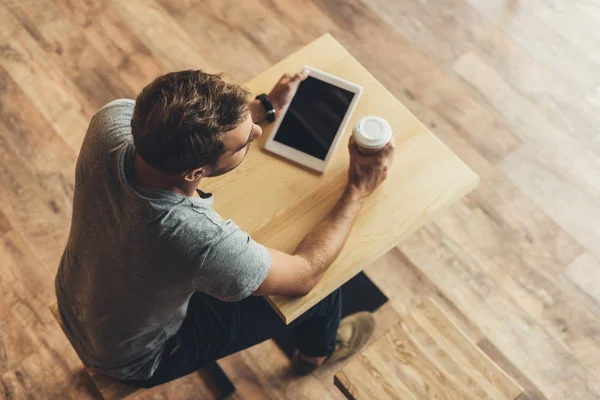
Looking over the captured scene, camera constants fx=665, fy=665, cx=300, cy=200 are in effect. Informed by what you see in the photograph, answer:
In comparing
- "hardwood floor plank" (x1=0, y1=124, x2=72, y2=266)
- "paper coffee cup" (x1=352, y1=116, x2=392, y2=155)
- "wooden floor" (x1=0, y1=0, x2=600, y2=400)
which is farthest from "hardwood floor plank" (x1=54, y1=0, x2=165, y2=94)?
"paper coffee cup" (x1=352, y1=116, x2=392, y2=155)

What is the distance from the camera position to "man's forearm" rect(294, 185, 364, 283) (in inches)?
56.4

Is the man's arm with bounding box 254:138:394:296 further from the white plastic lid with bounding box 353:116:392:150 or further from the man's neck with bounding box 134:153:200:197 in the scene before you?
the man's neck with bounding box 134:153:200:197

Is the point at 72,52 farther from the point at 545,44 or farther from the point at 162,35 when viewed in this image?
the point at 545,44

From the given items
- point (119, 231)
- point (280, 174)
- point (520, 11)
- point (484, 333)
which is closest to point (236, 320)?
point (280, 174)

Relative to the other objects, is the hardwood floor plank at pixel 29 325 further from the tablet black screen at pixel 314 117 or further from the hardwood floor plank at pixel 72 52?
the tablet black screen at pixel 314 117

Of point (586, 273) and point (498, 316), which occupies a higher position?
point (586, 273)

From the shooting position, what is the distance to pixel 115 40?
2725 mm

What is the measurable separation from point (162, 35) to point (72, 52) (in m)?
0.37

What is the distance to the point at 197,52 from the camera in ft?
8.86

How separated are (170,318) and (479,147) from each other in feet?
4.86

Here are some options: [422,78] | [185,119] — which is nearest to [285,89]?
[185,119]

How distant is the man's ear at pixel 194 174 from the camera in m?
1.21

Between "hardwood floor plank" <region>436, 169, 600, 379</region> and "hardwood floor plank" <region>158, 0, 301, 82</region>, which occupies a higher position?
"hardwood floor plank" <region>158, 0, 301, 82</region>

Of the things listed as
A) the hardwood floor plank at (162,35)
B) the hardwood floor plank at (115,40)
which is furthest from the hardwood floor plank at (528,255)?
the hardwood floor plank at (115,40)
